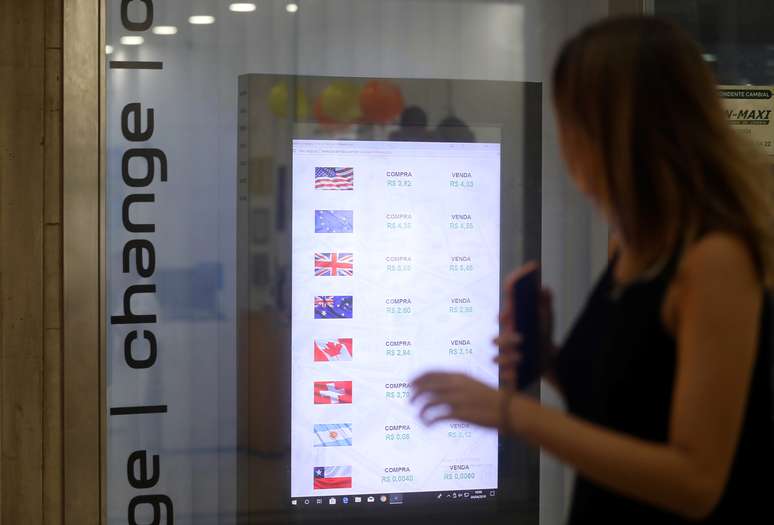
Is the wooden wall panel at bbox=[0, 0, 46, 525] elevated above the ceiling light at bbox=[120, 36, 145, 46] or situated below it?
below

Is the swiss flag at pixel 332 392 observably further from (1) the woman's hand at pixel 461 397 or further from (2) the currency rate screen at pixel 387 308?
(1) the woman's hand at pixel 461 397

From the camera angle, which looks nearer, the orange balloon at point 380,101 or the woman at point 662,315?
the woman at point 662,315

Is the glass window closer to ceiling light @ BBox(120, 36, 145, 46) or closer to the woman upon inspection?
ceiling light @ BBox(120, 36, 145, 46)

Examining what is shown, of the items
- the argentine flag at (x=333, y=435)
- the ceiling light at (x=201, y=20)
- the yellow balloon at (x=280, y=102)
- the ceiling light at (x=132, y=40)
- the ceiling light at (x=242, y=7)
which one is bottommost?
the argentine flag at (x=333, y=435)

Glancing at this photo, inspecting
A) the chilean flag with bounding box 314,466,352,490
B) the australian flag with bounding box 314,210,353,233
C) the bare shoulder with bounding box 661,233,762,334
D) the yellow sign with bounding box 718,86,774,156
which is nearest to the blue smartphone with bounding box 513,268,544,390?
the bare shoulder with bounding box 661,233,762,334

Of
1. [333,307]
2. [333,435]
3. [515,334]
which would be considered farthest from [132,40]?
[515,334]

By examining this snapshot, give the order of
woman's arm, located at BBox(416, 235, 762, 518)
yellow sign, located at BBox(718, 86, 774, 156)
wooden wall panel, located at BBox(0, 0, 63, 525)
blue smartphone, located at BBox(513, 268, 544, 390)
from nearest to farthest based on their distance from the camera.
A: 1. woman's arm, located at BBox(416, 235, 762, 518)
2. blue smartphone, located at BBox(513, 268, 544, 390)
3. wooden wall panel, located at BBox(0, 0, 63, 525)
4. yellow sign, located at BBox(718, 86, 774, 156)

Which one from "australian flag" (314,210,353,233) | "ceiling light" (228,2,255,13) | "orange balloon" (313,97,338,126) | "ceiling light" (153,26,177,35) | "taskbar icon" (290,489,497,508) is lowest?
"taskbar icon" (290,489,497,508)

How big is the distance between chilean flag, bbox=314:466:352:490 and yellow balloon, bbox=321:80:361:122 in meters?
1.12

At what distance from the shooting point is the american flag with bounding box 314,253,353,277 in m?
3.06

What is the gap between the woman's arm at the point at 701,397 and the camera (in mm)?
1139

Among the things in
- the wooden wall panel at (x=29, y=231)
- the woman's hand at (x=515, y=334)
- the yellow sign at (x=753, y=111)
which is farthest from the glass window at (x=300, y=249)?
the woman's hand at (x=515, y=334)

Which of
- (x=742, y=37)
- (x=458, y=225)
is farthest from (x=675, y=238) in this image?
(x=742, y=37)

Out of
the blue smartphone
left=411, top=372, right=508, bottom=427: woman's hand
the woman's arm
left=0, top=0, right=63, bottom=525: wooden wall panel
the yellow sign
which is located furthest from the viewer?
the yellow sign
